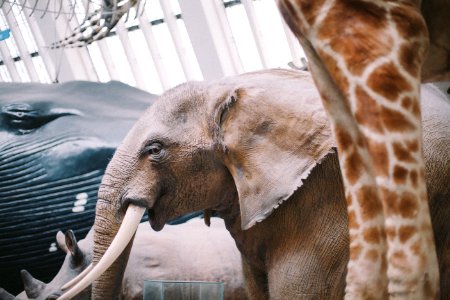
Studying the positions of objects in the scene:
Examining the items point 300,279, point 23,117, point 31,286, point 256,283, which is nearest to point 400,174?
point 300,279

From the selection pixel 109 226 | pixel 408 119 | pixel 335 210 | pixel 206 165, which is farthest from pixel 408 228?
pixel 109 226

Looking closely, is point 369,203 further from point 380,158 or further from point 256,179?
point 256,179

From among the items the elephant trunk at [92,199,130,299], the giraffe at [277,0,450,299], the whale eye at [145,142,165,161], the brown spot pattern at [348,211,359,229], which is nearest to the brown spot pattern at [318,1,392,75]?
the giraffe at [277,0,450,299]

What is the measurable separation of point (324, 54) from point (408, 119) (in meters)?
0.16

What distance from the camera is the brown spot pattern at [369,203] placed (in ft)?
3.99

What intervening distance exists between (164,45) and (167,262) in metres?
9.26

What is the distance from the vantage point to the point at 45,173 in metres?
4.38

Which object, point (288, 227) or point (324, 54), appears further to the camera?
point (288, 227)

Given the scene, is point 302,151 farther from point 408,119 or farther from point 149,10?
point 149,10

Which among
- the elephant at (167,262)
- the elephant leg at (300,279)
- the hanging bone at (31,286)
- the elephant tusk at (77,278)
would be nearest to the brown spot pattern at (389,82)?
the elephant leg at (300,279)

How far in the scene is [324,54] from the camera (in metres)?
1.21

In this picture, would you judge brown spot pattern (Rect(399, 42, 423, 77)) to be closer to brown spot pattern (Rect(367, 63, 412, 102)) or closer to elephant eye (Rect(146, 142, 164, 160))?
brown spot pattern (Rect(367, 63, 412, 102))

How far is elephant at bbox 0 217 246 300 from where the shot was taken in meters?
2.86

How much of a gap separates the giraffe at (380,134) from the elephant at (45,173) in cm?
317
